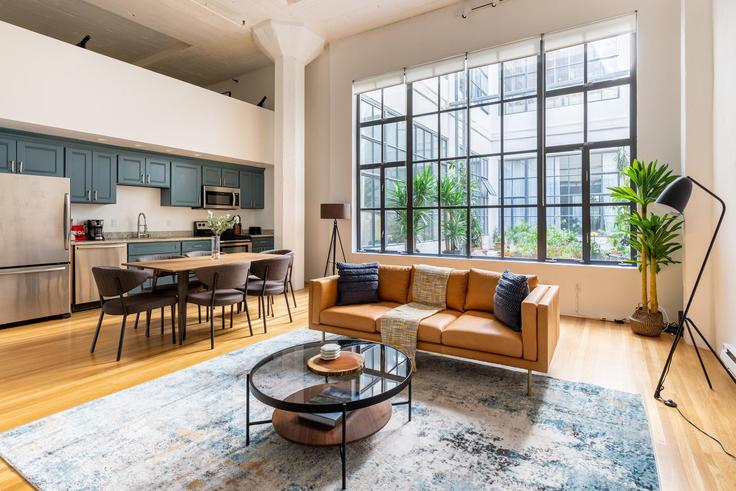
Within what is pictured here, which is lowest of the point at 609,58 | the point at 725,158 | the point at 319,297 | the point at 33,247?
the point at 319,297

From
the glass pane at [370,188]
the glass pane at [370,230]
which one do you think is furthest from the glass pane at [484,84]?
the glass pane at [370,230]

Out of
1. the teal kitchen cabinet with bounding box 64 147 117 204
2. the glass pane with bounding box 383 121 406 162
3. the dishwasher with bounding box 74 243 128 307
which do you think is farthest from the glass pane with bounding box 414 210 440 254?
the teal kitchen cabinet with bounding box 64 147 117 204

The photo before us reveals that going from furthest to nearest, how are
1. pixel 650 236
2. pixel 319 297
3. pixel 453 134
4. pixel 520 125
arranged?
pixel 453 134
pixel 520 125
pixel 650 236
pixel 319 297

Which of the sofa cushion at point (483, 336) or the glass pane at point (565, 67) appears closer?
the sofa cushion at point (483, 336)

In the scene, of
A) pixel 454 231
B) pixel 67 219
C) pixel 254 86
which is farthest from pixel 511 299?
pixel 254 86

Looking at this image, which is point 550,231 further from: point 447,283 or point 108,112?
point 108,112

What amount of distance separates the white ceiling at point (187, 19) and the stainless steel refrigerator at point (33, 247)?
2.92 metres

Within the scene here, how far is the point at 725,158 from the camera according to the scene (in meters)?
3.34

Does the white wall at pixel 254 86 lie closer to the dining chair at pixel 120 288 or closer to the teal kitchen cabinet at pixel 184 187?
the teal kitchen cabinet at pixel 184 187

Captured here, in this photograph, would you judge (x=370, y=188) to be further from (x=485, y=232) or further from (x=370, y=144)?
(x=485, y=232)

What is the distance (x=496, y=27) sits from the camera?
18.0ft

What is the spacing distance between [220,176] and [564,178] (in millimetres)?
5683

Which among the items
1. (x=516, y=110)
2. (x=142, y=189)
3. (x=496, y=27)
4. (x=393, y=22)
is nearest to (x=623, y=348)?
(x=516, y=110)

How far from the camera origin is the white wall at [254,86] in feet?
25.9
